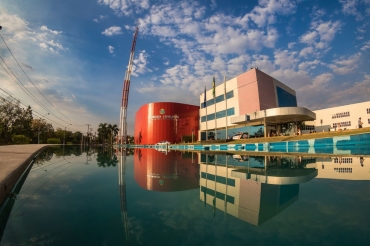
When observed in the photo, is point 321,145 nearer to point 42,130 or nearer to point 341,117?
point 341,117

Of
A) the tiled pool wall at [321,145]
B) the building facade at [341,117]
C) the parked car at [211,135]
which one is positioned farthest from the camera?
the parked car at [211,135]

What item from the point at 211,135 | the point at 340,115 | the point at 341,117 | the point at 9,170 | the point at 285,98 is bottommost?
the point at 9,170

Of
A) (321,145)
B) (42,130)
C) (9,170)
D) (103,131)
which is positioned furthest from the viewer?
(103,131)

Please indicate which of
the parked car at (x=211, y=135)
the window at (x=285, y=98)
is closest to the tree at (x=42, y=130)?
the parked car at (x=211, y=135)

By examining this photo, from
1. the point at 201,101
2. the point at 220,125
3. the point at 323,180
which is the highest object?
the point at 201,101

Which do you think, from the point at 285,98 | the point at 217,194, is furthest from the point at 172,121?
the point at 217,194

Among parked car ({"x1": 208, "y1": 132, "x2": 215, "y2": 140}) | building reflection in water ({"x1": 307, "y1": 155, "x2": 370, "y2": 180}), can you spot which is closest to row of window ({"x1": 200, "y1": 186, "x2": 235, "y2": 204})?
building reflection in water ({"x1": 307, "y1": 155, "x2": 370, "y2": 180})

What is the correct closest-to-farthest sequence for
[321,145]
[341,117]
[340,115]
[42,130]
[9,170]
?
[9,170]
[321,145]
[341,117]
[340,115]
[42,130]

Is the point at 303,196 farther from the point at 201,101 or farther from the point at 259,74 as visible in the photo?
the point at 201,101

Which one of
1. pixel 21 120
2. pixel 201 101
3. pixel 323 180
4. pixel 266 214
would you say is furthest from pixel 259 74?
pixel 21 120

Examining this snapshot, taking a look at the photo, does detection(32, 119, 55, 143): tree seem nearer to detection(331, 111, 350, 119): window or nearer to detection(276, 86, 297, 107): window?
detection(276, 86, 297, 107): window

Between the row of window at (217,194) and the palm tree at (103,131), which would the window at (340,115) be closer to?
the row of window at (217,194)

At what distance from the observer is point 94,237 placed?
65.2 inches

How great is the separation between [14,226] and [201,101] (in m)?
50.2
